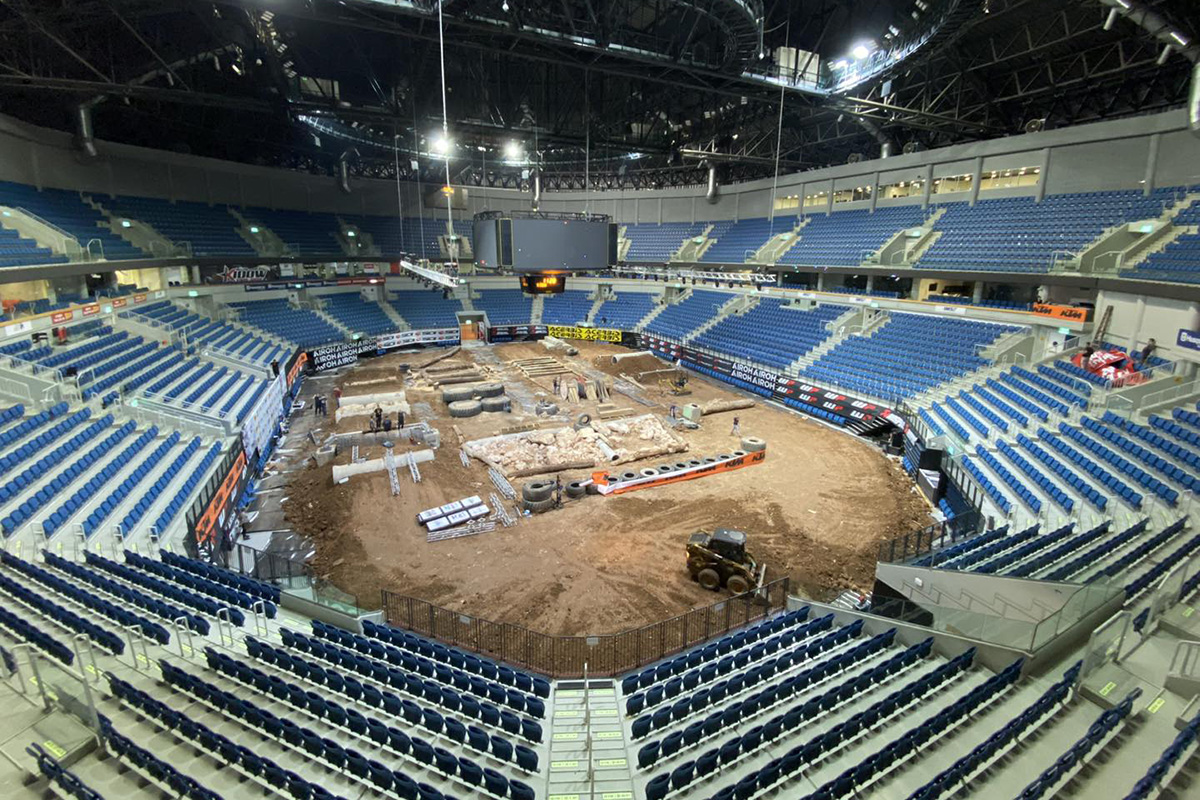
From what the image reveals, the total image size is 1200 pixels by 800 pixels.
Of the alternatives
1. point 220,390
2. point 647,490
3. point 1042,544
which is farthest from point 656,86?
point 1042,544

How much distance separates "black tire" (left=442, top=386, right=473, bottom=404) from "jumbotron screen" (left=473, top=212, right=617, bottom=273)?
7742 mm

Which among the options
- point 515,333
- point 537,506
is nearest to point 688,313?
point 515,333

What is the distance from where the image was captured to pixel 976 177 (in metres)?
30.9

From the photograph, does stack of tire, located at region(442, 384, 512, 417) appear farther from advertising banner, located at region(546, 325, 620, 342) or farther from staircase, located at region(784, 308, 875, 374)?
advertising banner, located at region(546, 325, 620, 342)

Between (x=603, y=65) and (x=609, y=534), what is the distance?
66.7 feet

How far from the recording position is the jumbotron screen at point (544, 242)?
22078 mm

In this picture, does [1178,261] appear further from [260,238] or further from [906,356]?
[260,238]

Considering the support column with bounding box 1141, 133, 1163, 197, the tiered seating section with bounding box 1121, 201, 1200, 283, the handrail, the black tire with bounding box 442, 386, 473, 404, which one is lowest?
the black tire with bounding box 442, 386, 473, 404

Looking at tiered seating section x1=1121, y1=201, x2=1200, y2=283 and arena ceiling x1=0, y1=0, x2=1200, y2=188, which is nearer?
tiered seating section x1=1121, y1=201, x2=1200, y2=283

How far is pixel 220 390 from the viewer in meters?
23.0

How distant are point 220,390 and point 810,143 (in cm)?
3848

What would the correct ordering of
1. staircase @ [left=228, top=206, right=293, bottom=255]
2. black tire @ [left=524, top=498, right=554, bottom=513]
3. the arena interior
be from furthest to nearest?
1. staircase @ [left=228, top=206, right=293, bottom=255]
2. black tire @ [left=524, top=498, right=554, bottom=513]
3. the arena interior

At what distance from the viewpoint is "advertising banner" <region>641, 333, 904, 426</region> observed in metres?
25.4

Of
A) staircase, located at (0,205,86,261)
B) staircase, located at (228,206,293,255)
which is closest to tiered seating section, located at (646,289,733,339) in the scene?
staircase, located at (228,206,293,255)
